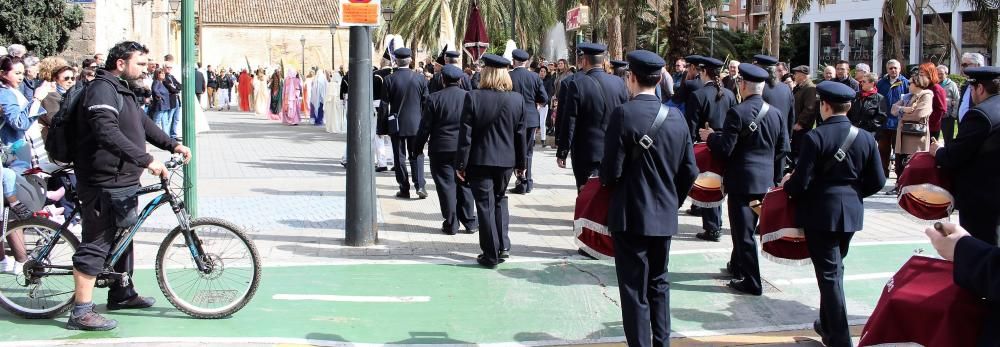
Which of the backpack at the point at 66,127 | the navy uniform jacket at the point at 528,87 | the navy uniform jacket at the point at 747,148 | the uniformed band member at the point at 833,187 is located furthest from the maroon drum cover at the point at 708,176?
the navy uniform jacket at the point at 528,87

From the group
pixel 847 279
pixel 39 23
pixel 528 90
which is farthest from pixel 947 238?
pixel 39 23

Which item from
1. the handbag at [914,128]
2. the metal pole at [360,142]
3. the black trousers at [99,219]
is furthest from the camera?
the handbag at [914,128]

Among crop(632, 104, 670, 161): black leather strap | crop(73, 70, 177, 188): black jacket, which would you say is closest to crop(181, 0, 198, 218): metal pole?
crop(73, 70, 177, 188): black jacket

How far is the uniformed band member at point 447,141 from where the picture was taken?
9.74m

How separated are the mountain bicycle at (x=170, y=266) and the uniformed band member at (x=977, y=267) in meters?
4.24

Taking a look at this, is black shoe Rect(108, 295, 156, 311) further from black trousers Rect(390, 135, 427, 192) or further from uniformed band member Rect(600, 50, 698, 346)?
black trousers Rect(390, 135, 427, 192)

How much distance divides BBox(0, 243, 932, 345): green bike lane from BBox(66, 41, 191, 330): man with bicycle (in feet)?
0.99

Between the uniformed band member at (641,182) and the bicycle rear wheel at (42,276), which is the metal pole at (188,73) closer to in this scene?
the bicycle rear wheel at (42,276)

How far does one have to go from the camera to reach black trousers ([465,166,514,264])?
A: 809cm

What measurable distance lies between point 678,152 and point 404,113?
7120mm

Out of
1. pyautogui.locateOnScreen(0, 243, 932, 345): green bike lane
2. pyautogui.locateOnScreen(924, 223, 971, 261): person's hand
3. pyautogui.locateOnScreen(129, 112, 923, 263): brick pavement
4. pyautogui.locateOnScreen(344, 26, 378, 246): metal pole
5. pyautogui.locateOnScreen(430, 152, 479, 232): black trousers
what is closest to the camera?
pyautogui.locateOnScreen(924, 223, 971, 261): person's hand

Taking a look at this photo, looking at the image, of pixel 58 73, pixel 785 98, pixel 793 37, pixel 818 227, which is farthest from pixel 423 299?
pixel 793 37

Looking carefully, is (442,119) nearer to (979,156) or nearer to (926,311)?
(979,156)

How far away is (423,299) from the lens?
23.3ft
